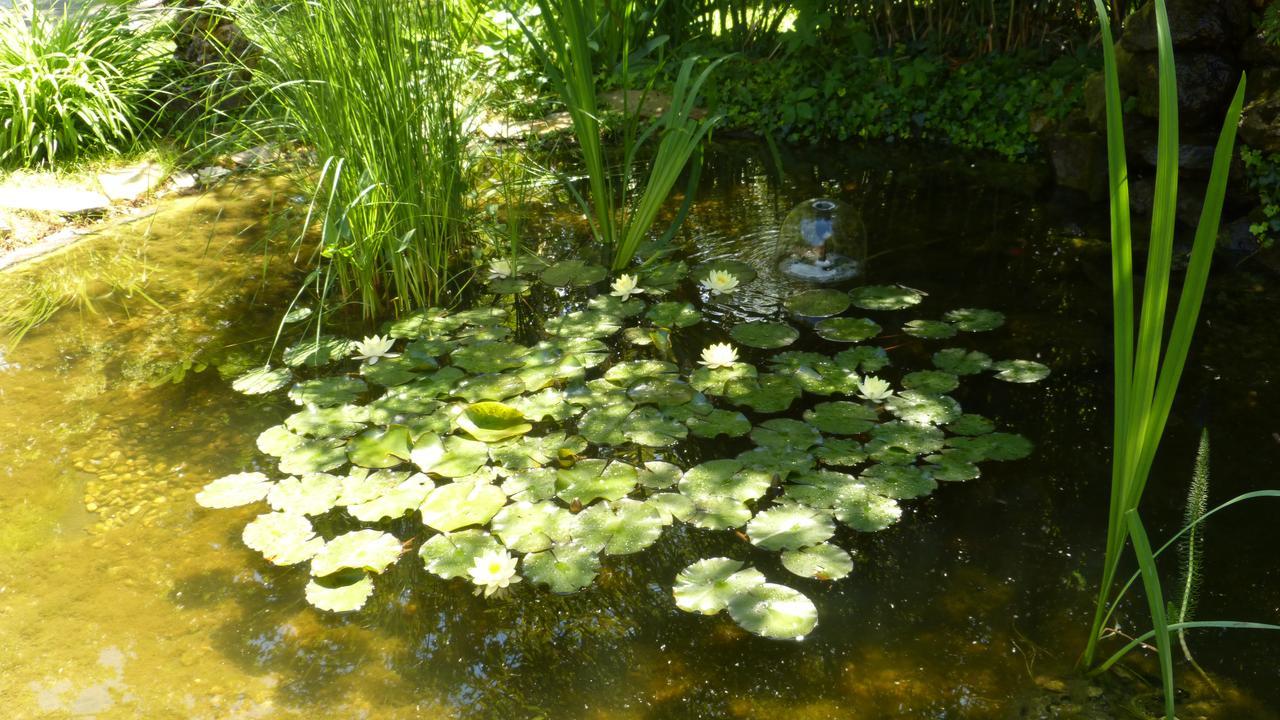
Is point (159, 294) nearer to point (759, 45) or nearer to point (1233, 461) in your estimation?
point (1233, 461)

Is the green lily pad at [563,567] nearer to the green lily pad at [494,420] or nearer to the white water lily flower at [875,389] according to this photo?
the green lily pad at [494,420]

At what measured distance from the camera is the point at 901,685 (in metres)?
1.61

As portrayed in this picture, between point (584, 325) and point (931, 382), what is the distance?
3.36ft

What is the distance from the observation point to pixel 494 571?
1827 millimetres

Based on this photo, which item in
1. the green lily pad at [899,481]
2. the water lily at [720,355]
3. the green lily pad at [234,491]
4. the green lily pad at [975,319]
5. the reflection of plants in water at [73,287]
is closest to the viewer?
the green lily pad at [899,481]

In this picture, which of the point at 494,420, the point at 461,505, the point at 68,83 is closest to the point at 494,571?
the point at 461,505

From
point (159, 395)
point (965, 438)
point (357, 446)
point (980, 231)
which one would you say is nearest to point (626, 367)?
point (357, 446)

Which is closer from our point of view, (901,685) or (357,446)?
(901,685)

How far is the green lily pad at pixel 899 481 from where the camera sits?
1.98 meters

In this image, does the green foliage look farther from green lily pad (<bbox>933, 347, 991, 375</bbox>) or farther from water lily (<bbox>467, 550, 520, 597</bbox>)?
water lily (<bbox>467, 550, 520, 597</bbox>)

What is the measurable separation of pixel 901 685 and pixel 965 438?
0.76m

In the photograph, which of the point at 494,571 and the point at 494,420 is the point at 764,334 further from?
the point at 494,571

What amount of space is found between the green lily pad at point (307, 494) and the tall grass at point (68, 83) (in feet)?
9.30

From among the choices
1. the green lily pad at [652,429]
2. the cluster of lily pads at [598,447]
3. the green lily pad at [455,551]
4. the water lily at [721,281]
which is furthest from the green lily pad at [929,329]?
the green lily pad at [455,551]
